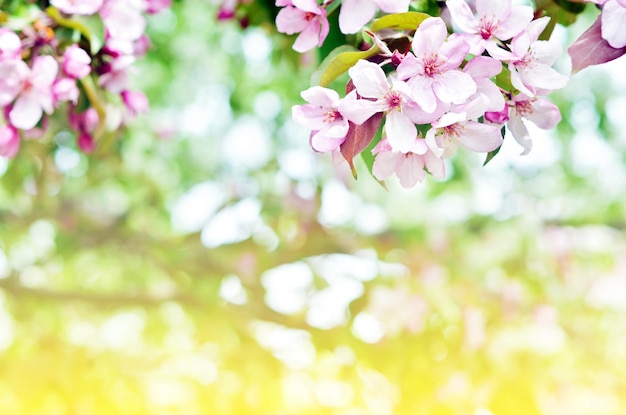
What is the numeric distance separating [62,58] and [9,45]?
0.08 m

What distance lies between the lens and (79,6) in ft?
3.31

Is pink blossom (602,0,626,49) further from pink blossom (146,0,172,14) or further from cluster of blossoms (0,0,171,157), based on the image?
pink blossom (146,0,172,14)

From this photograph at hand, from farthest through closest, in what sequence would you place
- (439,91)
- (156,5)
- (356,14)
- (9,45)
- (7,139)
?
1. (156,5)
2. (7,139)
3. (9,45)
4. (356,14)
5. (439,91)

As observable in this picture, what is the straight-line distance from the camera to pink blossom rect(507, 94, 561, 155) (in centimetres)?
80

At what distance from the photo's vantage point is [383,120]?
780mm

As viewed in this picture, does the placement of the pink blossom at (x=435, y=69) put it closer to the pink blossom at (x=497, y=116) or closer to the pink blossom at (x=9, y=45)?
the pink blossom at (x=497, y=116)

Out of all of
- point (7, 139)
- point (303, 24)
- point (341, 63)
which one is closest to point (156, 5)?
point (7, 139)

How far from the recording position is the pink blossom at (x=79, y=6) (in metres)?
1.00

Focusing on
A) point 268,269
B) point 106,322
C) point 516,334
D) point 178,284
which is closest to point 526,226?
point 516,334

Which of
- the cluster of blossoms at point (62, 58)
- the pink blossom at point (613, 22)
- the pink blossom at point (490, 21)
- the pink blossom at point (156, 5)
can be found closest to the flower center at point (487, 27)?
the pink blossom at point (490, 21)

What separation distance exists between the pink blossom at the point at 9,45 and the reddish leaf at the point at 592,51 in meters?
0.65

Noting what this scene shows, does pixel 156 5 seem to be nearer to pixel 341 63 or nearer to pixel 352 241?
pixel 341 63

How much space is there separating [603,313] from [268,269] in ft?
5.81

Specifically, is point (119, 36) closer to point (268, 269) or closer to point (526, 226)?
point (268, 269)
